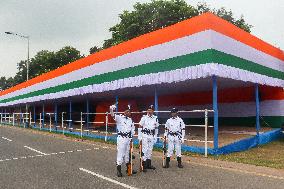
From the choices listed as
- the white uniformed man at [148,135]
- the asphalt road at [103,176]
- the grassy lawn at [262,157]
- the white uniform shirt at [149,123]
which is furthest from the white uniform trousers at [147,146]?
the grassy lawn at [262,157]

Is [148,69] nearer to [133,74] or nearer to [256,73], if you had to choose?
[133,74]

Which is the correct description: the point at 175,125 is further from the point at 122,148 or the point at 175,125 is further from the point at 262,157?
the point at 262,157

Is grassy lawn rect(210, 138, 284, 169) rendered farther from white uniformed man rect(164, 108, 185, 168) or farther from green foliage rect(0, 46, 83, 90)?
green foliage rect(0, 46, 83, 90)

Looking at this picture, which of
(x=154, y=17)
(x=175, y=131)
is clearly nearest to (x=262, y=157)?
(x=175, y=131)

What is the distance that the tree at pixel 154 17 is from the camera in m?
49.5

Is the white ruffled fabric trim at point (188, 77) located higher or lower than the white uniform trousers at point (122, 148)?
higher

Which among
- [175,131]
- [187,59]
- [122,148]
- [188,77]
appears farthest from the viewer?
[187,59]

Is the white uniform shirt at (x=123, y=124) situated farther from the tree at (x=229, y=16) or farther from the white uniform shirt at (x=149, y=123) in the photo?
the tree at (x=229, y=16)

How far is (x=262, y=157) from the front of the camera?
12172 millimetres

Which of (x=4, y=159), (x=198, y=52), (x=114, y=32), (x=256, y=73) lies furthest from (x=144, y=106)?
(x=114, y=32)

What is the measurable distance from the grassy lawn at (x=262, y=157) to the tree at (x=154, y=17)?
122ft

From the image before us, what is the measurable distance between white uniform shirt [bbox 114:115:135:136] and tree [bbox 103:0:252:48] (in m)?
42.1

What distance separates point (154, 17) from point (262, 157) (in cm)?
4068

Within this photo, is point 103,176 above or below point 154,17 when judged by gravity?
below
